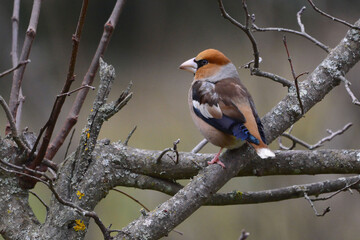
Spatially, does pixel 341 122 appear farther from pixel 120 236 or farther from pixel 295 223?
pixel 120 236

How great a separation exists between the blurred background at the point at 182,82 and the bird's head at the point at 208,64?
1.45 meters

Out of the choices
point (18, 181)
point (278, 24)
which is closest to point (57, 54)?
point (278, 24)

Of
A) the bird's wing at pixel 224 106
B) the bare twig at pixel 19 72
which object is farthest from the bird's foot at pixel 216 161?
the bare twig at pixel 19 72

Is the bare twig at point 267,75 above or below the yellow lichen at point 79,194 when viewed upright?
above

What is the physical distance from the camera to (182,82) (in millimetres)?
3986

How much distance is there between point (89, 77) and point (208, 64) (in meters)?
0.68

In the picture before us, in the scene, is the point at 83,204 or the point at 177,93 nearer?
the point at 83,204

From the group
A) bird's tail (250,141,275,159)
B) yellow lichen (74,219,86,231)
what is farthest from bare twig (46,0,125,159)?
bird's tail (250,141,275,159)

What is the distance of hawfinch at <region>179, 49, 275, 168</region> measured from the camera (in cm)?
164

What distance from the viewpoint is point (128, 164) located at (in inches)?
61.5

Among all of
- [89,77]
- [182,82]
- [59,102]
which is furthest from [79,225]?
[182,82]

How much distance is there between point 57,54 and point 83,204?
2497mm

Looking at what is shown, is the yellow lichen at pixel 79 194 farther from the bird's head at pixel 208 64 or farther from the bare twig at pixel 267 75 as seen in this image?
the bird's head at pixel 208 64

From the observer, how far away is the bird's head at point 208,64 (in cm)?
206
